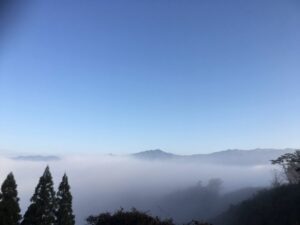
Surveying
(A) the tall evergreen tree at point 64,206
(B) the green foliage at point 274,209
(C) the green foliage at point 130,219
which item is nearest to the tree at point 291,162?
(B) the green foliage at point 274,209

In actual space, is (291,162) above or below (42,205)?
above

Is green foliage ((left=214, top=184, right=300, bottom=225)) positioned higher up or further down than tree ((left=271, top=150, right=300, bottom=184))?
further down

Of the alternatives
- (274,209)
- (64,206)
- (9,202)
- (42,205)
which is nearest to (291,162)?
(274,209)

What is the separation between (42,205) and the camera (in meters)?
44.7

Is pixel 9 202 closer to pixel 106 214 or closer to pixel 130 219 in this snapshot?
pixel 106 214

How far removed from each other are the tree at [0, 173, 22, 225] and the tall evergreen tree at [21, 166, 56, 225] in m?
3.40

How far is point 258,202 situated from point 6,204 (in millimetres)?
51991

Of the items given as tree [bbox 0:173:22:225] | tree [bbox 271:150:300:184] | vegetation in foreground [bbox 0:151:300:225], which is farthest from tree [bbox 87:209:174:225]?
tree [bbox 271:150:300:184]

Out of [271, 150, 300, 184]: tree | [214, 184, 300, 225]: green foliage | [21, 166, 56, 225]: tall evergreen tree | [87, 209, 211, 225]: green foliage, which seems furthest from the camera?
[271, 150, 300, 184]: tree

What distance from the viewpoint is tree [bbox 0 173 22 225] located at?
40.2 m

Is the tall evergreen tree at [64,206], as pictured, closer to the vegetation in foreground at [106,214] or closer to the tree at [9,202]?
the vegetation in foreground at [106,214]

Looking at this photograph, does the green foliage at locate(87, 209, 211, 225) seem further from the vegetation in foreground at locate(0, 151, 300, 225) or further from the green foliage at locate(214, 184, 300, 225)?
the green foliage at locate(214, 184, 300, 225)

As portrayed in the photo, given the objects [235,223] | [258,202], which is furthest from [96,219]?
[235,223]

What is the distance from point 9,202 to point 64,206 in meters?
7.25
